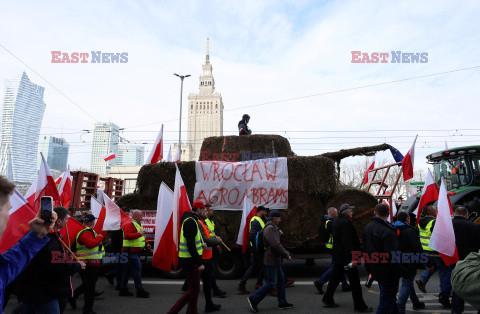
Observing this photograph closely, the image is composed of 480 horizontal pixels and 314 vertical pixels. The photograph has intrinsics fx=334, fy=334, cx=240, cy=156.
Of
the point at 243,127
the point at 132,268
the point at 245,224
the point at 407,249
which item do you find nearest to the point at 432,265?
the point at 407,249

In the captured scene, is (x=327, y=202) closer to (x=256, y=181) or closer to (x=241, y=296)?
(x=256, y=181)

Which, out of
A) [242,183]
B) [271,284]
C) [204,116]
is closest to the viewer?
[271,284]

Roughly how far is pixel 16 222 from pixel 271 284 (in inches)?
152

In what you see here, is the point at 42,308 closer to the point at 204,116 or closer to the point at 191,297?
the point at 191,297

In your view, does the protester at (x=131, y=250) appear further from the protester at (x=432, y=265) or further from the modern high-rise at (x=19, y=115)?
the modern high-rise at (x=19, y=115)

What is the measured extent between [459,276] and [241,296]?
5.15m

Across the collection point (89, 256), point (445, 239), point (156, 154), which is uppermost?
point (156, 154)

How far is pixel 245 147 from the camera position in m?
9.19

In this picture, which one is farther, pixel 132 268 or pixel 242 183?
pixel 242 183

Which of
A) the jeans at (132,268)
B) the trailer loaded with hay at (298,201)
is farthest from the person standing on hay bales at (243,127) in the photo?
the jeans at (132,268)

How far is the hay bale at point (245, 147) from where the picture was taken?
9.10 meters

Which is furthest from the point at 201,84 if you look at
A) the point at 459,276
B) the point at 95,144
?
the point at 459,276

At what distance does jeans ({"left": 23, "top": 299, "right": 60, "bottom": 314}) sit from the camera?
10.4 ft

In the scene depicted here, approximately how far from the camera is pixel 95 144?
27.8 metres
